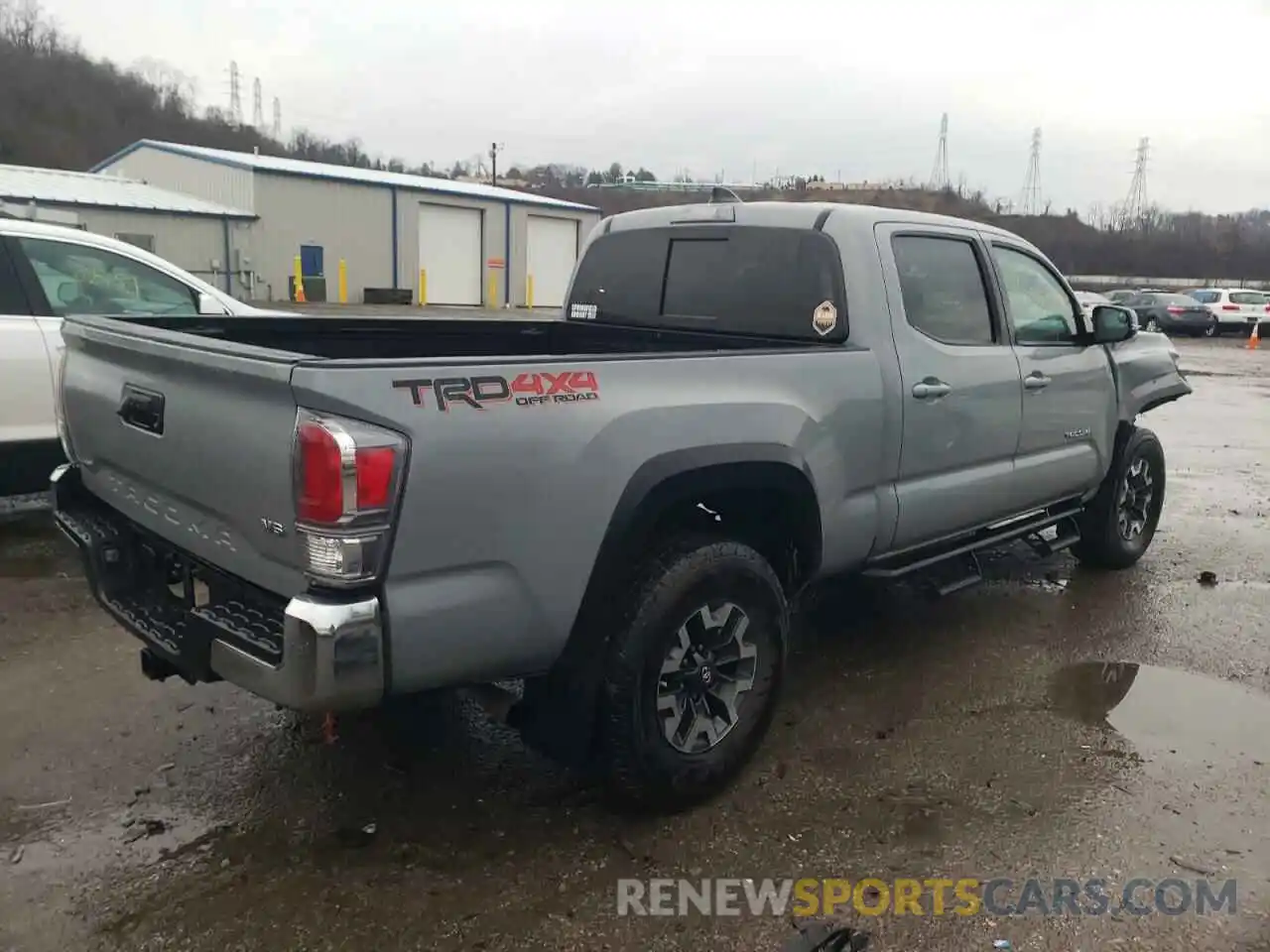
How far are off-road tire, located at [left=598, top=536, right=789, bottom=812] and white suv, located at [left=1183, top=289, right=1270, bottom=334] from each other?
33.5 meters

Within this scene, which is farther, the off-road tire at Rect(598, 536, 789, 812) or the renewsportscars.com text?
the off-road tire at Rect(598, 536, 789, 812)

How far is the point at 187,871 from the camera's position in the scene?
9.52 ft

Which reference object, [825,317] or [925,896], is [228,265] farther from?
[925,896]

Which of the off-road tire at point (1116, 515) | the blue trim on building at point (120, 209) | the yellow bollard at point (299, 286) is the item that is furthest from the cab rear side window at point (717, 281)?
the yellow bollard at point (299, 286)

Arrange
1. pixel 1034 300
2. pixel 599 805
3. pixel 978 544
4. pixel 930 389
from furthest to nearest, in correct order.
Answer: pixel 1034 300 < pixel 978 544 < pixel 930 389 < pixel 599 805

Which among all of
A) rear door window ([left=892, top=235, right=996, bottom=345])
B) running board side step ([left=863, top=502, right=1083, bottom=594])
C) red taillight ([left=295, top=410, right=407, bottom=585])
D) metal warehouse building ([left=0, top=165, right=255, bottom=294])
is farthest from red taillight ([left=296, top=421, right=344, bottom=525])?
metal warehouse building ([left=0, top=165, right=255, bottom=294])

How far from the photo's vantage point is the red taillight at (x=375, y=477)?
2.42 meters

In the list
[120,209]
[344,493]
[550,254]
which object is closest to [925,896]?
[344,493]

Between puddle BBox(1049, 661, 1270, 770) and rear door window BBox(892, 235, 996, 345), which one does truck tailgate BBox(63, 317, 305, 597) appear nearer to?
rear door window BBox(892, 235, 996, 345)

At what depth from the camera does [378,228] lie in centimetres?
2962

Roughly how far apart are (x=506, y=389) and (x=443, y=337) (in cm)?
230

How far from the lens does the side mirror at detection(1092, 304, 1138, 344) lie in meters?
5.24

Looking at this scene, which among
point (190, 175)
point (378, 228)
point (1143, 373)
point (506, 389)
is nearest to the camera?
point (506, 389)

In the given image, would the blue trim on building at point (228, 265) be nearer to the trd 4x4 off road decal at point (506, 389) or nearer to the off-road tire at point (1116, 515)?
the off-road tire at point (1116, 515)
